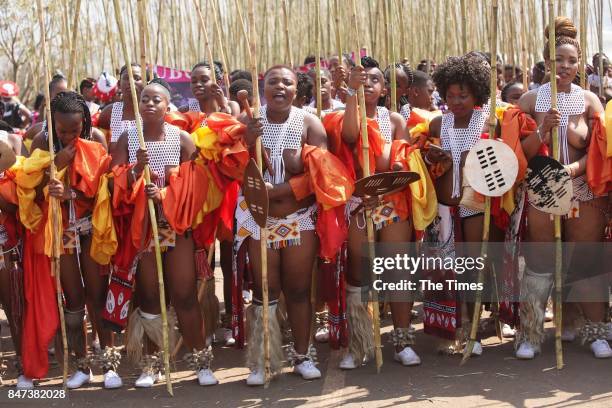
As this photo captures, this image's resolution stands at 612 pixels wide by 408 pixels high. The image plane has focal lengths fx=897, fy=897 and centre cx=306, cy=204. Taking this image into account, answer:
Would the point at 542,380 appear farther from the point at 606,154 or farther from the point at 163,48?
the point at 163,48

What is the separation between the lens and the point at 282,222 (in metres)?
4.80

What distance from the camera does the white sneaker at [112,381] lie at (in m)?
4.90

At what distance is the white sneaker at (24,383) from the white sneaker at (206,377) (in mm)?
946

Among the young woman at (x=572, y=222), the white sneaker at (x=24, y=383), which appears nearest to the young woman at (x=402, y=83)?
the young woman at (x=572, y=222)

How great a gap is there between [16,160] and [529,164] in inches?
109

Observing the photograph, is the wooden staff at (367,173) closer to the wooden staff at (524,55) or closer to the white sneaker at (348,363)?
the white sneaker at (348,363)

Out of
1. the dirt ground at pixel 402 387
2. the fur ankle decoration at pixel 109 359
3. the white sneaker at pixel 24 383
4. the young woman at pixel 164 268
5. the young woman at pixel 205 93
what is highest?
the young woman at pixel 205 93

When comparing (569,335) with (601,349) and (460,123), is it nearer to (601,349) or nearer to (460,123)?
(601,349)

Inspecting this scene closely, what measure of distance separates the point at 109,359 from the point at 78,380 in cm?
20

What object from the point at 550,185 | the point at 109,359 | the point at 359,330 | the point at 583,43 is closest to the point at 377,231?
the point at 359,330

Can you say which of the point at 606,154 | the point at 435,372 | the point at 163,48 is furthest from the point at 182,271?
the point at 163,48

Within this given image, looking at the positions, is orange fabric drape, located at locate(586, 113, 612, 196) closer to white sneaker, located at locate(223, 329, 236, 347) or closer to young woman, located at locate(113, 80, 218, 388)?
young woman, located at locate(113, 80, 218, 388)

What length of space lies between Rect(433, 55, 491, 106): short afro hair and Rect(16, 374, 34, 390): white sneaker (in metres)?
2.85

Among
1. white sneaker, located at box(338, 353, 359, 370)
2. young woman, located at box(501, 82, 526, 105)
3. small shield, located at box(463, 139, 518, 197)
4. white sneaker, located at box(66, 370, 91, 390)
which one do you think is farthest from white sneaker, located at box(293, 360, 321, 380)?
young woman, located at box(501, 82, 526, 105)
